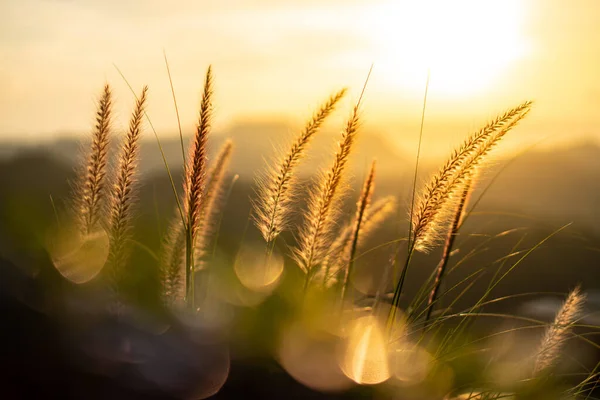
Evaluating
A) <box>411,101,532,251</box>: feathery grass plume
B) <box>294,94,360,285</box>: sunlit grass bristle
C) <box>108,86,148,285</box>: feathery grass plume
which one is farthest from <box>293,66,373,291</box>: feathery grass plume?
<box>108,86,148,285</box>: feathery grass plume

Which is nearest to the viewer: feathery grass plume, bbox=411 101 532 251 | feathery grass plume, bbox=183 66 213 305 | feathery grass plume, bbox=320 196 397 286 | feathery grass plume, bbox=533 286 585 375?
feathery grass plume, bbox=183 66 213 305

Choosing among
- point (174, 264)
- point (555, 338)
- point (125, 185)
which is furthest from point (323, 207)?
point (555, 338)

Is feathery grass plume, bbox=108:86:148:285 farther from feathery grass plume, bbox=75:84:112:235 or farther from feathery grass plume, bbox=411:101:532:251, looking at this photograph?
feathery grass plume, bbox=411:101:532:251

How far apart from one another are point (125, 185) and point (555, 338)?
207 cm

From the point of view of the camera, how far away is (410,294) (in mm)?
6055

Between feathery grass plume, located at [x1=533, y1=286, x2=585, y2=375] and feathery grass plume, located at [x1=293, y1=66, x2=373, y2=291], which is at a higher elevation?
feathery grass plume, located at [x1=293, y1=66, x2=373, y2=291]

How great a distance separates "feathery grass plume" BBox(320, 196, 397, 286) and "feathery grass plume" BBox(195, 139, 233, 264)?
20.8 inches

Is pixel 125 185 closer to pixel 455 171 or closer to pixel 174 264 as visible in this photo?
pixel 174 264

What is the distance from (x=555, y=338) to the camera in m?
2.99

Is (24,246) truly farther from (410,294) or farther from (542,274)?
(542,274)

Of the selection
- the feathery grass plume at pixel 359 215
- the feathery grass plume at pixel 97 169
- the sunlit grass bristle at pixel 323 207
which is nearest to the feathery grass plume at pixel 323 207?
the sunlit grass bristle at pixel 323 207

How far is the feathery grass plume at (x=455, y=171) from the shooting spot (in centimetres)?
232

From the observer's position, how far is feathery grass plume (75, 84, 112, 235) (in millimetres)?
2357

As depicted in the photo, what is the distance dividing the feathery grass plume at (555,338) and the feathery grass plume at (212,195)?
1.56m
